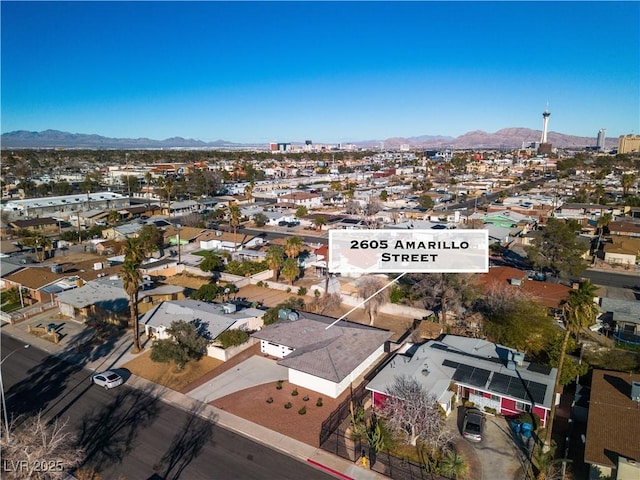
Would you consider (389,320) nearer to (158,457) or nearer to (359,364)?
(359,364)

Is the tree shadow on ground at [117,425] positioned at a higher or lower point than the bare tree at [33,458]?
lower

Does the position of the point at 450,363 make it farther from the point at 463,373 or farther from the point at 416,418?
the point at 416,418

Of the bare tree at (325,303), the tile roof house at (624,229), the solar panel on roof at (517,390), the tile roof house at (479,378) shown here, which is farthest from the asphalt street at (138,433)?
the tile roof house at (624,229)

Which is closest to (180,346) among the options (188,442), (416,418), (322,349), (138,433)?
(138,433)

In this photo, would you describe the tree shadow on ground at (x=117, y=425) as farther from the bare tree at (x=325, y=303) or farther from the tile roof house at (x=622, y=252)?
the tile roof house at (x=622, y=252)

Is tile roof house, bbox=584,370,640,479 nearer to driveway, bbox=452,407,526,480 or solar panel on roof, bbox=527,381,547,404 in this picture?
solar panel on roof, bbox=527,381,547,404

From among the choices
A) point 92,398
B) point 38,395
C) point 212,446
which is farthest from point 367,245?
point 38,395
